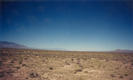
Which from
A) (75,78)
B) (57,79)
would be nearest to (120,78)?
(75,78)

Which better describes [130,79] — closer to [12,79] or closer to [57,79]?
[57,79]

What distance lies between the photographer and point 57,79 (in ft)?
26.9

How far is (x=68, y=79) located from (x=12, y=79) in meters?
4.41

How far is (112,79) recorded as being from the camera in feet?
28.8

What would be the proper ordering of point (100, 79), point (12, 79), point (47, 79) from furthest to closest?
point (100, 79) < point (47, 79) < point (12, 79)

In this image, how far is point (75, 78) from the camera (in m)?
8.48

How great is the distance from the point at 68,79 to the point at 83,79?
4.21ft

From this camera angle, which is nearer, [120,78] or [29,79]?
[29,79]

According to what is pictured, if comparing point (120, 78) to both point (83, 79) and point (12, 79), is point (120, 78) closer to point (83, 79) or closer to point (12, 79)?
point (83, 79)

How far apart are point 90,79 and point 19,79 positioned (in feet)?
19.2

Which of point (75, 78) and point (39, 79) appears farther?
point (75, 78)

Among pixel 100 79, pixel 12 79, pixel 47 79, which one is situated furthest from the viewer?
pixel 100 79

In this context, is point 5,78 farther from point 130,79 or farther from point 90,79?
point 130,79

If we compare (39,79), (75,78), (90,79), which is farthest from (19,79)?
(90,79)
